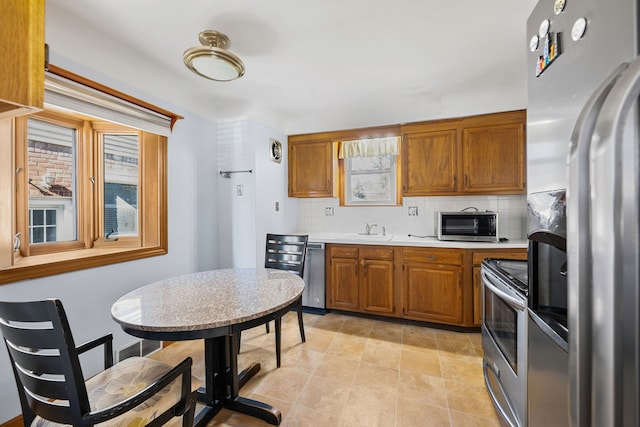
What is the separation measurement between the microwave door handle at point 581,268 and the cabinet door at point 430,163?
2.69 meters

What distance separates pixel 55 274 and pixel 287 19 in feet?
7.00

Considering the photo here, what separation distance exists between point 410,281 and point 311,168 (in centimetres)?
182

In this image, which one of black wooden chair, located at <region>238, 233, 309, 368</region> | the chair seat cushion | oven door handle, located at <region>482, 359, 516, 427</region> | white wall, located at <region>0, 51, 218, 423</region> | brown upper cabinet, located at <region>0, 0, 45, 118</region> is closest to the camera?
brown upper cabinet, located at <region>0, 0, 45, 118</region>

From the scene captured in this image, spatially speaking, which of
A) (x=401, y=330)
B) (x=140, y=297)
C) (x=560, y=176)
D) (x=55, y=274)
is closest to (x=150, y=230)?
(x=55, y=274)

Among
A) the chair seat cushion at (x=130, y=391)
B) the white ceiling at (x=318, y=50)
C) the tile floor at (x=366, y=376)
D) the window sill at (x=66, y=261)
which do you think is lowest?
the tile floor at (x=366, y=376)

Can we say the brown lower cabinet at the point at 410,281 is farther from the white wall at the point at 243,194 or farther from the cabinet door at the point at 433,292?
the white wall at the point at 243,194

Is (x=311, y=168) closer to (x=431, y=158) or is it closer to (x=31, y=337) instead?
(x=431, y=158)

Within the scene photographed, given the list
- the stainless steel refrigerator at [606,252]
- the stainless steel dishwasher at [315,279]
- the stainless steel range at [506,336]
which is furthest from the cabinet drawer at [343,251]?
the stainless steel refrigerator at [606,252]

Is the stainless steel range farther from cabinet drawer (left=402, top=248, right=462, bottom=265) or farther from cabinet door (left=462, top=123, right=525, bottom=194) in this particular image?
cabinet door (left=462, top=123, right=525, bottom=194)

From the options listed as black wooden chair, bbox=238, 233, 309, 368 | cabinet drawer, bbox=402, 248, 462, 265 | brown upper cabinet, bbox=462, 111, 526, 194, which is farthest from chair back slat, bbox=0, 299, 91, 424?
brown upper cabinet, bbox=462, 111, 526, 194

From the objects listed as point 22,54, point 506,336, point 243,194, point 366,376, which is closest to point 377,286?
point 366,376

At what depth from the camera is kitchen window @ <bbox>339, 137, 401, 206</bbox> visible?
344 centimetres

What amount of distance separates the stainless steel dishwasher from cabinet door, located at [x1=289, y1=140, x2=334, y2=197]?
77 centimetres

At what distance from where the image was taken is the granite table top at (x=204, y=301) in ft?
3.84
